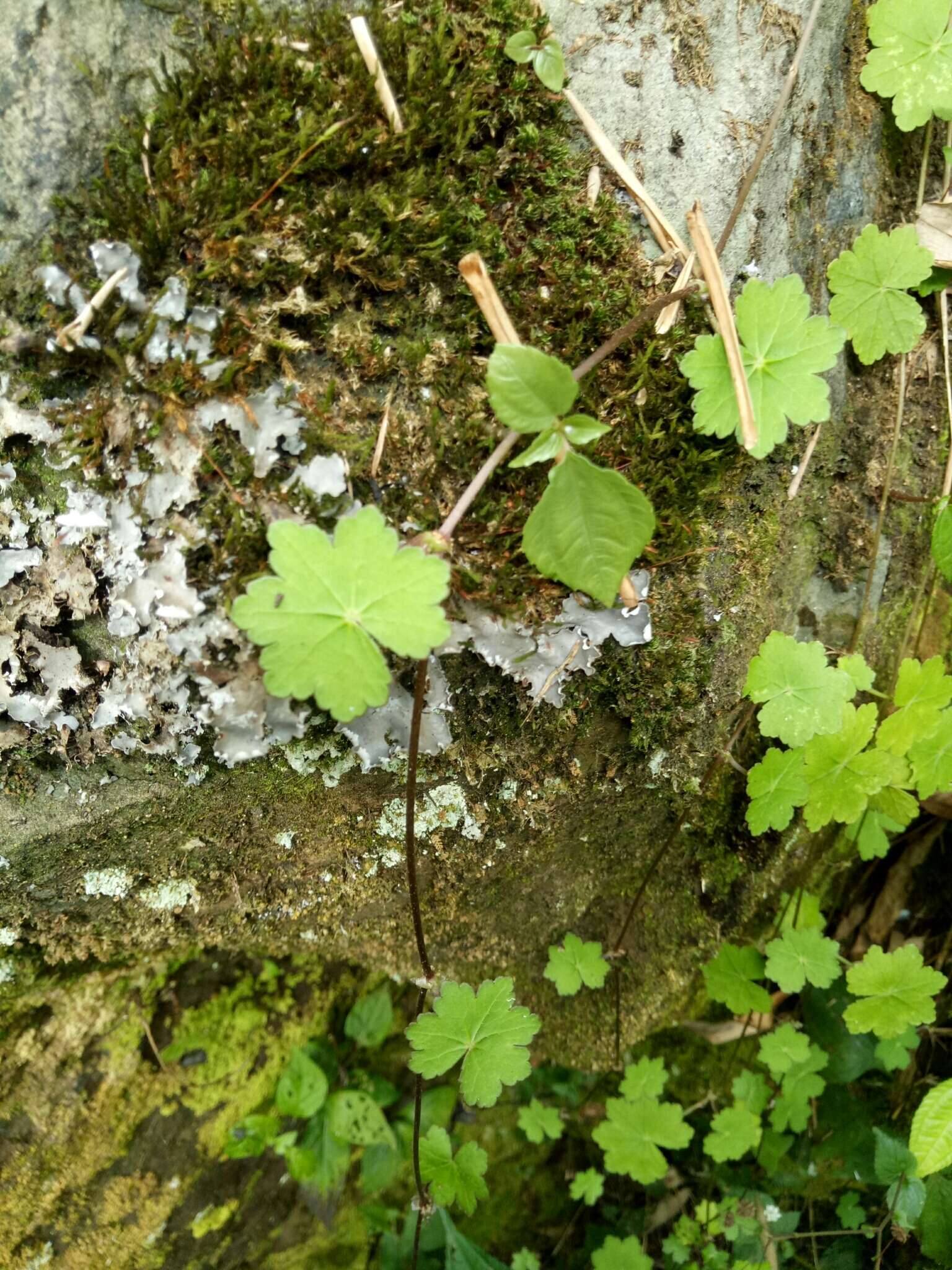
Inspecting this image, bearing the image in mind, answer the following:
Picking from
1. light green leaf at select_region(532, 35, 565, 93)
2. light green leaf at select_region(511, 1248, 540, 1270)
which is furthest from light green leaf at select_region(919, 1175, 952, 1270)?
light green leaf at select_region(532, 35, 565, 93)

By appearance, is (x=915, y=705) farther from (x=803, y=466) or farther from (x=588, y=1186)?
(x=588, y=1186)

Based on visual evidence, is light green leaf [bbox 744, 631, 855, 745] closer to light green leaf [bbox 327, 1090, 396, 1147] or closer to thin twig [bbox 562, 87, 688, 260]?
thin twig [bbox 562, 87, 688, 260]

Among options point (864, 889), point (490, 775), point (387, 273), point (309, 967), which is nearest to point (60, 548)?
point (387, 273)

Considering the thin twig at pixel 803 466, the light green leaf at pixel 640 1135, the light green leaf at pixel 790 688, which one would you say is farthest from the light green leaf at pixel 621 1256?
the thin twig at pixel 803 466

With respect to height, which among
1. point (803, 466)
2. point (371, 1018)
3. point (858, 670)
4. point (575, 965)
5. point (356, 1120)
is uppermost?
point (803, 466)

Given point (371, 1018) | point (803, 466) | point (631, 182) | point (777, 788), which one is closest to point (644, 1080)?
point (371, 1018)

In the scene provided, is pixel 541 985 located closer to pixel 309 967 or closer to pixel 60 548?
pixel 309 967

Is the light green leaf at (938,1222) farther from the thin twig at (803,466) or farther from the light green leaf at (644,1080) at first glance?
the thin twig at (803,466)
